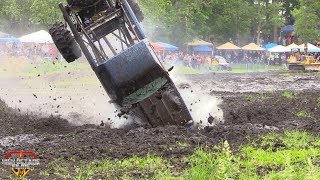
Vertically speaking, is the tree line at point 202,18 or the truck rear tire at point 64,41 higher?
the truck rear tire at point 64,41

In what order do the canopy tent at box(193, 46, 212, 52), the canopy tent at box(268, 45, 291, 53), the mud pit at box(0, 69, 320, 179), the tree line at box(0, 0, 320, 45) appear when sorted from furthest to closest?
the canopy tent at box(193, 46, 212, 52), the canopy tent at box(268, 45, 291, 53), the tree line at box(0, 0, 320, 45), the mud pit at box(0, 69, 320, 179)

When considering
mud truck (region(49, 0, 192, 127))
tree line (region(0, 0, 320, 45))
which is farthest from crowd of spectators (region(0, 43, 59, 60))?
mud truck (region(49, 0, 192, 127))

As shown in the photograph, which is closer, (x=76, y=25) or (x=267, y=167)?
(x=267, y=167)

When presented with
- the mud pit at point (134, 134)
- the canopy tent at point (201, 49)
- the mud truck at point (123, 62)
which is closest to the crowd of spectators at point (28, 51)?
the canopy tent at point (201, 49)

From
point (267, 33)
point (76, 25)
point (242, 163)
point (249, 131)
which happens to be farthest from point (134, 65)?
point (267, 33)

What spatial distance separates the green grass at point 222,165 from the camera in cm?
797

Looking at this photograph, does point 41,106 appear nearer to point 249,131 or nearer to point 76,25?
point 76,25

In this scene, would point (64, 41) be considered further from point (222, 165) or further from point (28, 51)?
point (28, 51)

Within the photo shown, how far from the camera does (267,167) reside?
949 cm

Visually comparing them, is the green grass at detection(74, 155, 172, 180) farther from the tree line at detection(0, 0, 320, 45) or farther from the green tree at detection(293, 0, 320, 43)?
the green tree at detection(293, 0, 320, 43)

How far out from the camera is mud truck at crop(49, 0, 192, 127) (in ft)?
42.1

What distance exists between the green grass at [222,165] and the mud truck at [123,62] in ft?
8.30

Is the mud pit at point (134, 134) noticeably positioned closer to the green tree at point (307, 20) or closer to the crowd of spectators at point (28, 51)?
the crowd of spectators at point (28, 51)

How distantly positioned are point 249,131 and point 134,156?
12.6 ft
